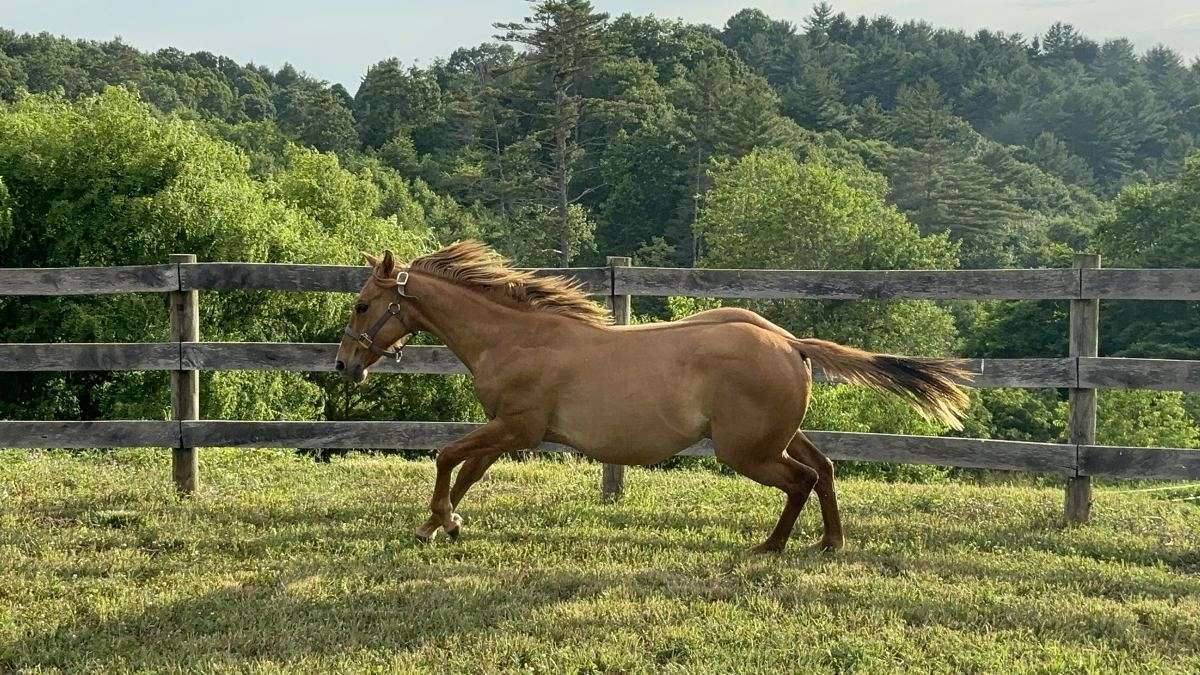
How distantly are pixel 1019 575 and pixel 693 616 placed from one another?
2.12 metres

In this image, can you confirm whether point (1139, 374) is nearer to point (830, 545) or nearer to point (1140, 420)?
point (830, 545)

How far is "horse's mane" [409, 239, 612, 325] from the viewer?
6801 millimetres

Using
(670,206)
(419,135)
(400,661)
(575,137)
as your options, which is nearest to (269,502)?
(400,661)

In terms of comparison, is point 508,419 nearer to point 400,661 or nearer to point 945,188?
point 400,661

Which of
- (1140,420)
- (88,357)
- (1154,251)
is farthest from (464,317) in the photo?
(1154,251)

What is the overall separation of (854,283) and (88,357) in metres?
5.66

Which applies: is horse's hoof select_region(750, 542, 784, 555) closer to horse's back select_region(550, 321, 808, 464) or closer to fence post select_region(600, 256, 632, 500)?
horse's back select_region(550, 321, 808, 464)

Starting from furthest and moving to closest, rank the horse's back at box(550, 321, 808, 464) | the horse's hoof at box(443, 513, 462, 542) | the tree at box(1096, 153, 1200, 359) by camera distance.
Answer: the tree at box(1096, 153, 1200, 359), the horse's hoof at box(443, 513, 462, 542), the horse's back at box(550, 321, 808, 464)

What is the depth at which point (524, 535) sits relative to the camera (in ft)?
22.5

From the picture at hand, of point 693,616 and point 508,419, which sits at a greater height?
point 508,419

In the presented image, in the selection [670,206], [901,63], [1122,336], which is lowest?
[1122,336]

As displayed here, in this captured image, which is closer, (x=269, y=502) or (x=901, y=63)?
(x=269, y=502)

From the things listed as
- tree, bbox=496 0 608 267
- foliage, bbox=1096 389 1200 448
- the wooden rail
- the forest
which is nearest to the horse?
the wooden rail

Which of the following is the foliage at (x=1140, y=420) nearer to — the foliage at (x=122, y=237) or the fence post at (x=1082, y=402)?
the foliage at (x=122, y=237)
